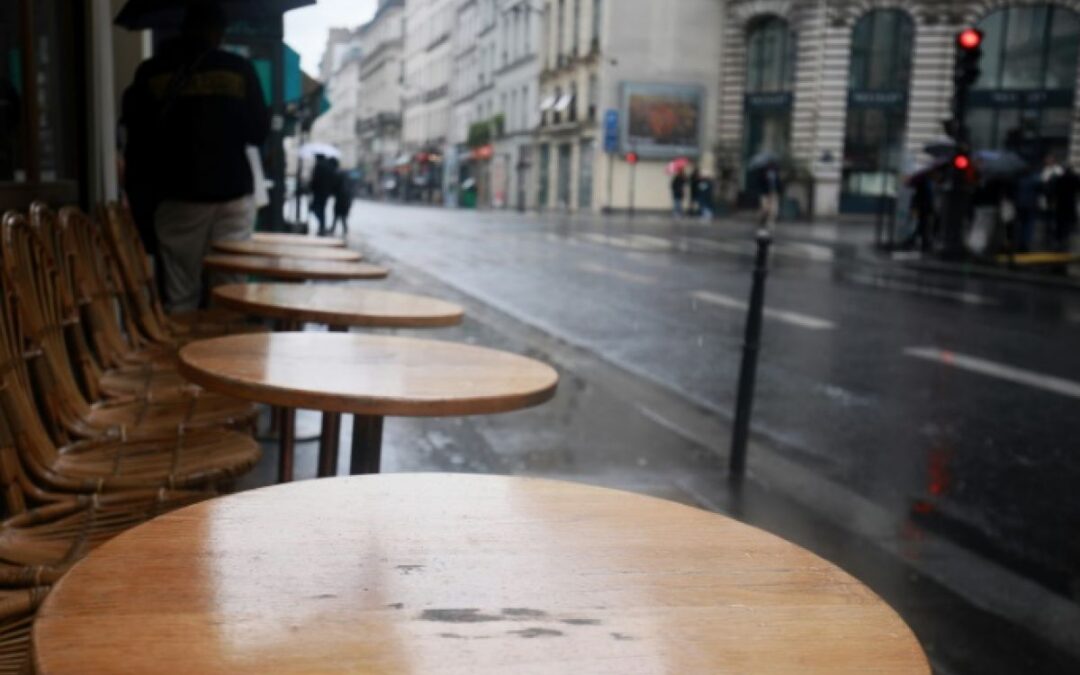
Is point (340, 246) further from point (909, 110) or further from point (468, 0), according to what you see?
point (909, 110)

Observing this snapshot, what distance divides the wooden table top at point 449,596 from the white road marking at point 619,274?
13214mm

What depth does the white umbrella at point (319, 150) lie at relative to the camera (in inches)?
784

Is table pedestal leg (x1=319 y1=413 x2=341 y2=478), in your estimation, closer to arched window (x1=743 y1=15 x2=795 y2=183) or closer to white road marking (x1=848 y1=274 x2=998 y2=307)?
white road marking (x1=848 y1=274 x2=998 y2=307)

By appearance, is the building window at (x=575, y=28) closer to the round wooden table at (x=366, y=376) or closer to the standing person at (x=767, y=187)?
the standing person at (x=767, y=187)

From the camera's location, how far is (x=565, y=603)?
49.1 inches

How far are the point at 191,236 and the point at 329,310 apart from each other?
258 centimetres

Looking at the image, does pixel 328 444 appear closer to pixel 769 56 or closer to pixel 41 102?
pixel 41 102

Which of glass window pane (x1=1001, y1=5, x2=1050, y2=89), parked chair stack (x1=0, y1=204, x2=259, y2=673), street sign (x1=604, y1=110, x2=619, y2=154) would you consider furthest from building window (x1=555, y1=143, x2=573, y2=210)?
parked chair stack (x1=0, y1=204, x2=259, y2=673)

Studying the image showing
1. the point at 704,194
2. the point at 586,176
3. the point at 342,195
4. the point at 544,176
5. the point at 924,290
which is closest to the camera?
the point at 924,290

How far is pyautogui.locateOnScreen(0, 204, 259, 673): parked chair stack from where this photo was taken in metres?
2.30

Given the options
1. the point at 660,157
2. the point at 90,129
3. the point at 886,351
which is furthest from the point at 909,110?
the point at 90,129

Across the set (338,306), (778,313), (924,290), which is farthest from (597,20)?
(338,306)

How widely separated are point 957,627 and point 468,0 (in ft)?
16.1

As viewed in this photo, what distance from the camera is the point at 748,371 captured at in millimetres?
5273
